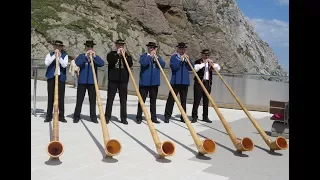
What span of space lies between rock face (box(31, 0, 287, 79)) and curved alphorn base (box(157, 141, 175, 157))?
21826 mm

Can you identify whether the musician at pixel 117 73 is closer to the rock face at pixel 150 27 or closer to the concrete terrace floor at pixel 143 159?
the concrete terrace floor at pixel 143 159

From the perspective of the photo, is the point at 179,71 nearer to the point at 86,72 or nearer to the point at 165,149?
the point at 86,72

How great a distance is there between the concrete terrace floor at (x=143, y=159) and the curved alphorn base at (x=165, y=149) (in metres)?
0.10

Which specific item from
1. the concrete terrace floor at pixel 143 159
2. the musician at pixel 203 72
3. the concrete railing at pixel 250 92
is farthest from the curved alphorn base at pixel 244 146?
the concrete railing at pixel 250 92

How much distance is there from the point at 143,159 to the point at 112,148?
18.3 inches

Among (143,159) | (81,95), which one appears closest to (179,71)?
(81,95)

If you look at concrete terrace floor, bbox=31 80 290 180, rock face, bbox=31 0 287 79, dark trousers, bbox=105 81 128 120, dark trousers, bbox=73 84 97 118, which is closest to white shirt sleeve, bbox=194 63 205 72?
concrete terrace floor, bbox=31 80 290 180

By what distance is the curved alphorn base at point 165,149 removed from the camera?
488 cm

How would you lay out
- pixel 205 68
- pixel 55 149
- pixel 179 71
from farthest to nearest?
pixel 205 68
pixel 179 71
pixel 55 149

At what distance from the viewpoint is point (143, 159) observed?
16.3 ft

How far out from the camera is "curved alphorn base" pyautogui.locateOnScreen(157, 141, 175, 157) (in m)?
4.88

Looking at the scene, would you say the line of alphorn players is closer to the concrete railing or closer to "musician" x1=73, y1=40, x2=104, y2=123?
"musician" x1=73, y1=40, x2=104, y2=123
